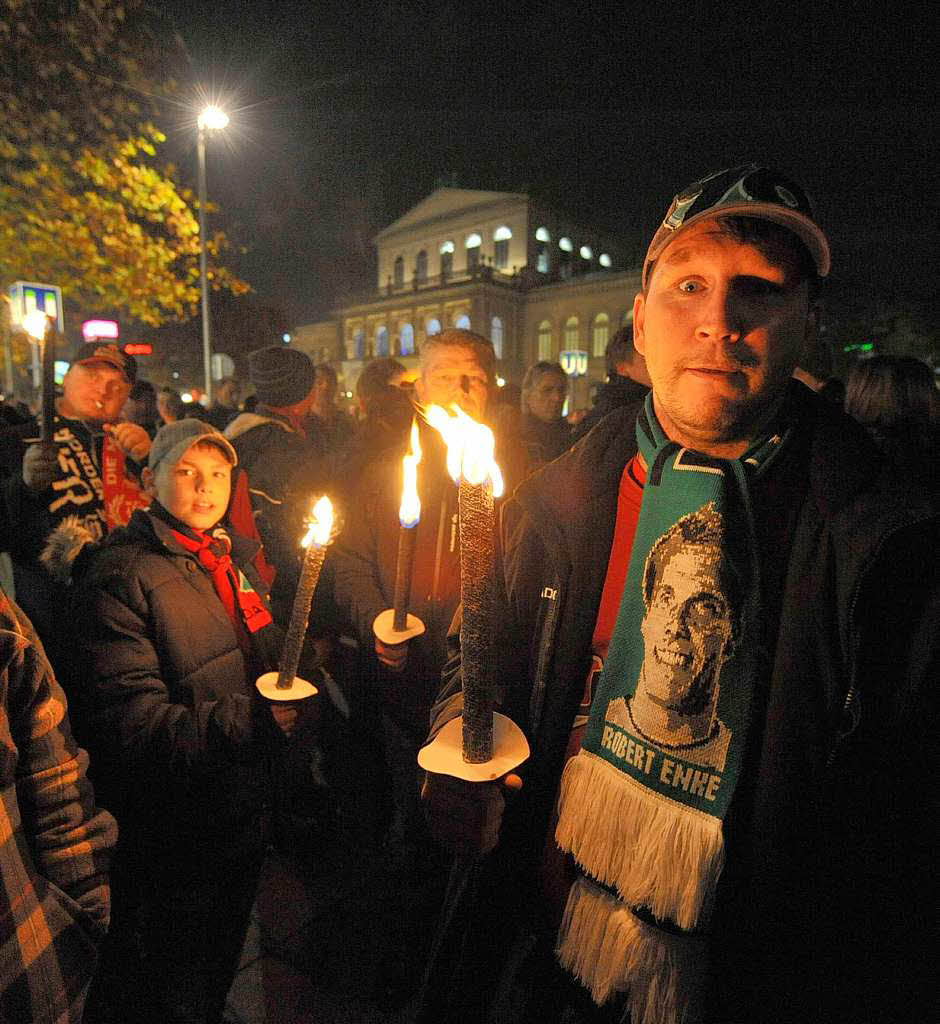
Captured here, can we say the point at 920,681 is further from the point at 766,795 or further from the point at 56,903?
the point at 56,903

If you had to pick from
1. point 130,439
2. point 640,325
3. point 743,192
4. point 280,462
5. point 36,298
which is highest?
point 36,298

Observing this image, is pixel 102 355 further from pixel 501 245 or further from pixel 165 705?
pixel 501 245

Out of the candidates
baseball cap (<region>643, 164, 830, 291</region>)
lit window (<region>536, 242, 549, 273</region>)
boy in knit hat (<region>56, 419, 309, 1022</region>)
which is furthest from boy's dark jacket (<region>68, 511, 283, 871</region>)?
lit window (<region>536, 242, 549, 273</region>)

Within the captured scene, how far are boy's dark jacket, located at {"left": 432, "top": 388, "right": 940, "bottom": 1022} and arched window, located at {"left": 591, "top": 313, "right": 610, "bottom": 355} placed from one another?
56862mm

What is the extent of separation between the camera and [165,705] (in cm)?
229

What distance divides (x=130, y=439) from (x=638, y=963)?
389cm

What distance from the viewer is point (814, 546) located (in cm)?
129

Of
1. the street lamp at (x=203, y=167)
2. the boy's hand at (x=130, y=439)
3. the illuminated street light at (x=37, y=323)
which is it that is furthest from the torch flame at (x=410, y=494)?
the street lamp at (x=203, y=167)

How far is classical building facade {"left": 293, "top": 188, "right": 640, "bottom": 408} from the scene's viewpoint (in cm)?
5631

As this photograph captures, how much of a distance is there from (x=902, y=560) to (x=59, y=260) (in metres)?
14.4

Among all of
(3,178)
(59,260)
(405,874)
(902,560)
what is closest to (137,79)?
(3,178)

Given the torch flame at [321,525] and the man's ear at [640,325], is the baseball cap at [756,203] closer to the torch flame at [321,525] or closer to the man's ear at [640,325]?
the man's ear at [640,325]

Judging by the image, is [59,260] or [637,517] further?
[59,260]

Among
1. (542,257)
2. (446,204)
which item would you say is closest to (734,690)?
(542,257)
